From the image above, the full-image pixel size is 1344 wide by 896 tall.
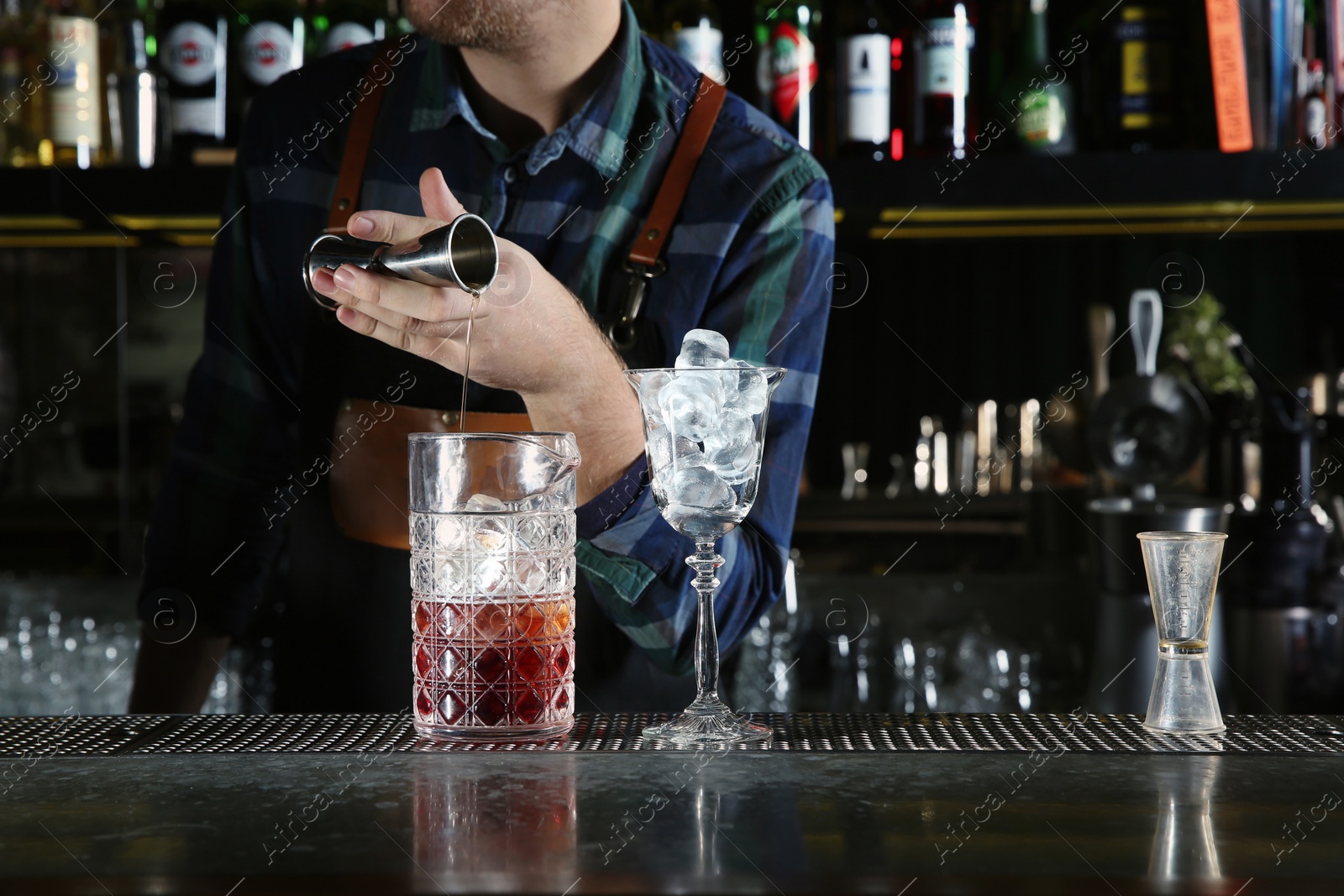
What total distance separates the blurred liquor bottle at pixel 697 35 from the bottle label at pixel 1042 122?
0.44 metres

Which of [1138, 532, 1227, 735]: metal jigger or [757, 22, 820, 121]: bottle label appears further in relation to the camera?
[757, 22, 820, 121]: bottle label

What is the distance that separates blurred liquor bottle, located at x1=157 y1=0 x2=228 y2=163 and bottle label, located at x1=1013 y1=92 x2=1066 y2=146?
1.13 m

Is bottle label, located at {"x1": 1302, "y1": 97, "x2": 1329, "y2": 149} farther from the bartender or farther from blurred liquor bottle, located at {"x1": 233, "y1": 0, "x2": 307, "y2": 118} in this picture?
blurred liquor bottle, located at {"x1": 233, "y1": 0, "x2": 307, "y2": 118}

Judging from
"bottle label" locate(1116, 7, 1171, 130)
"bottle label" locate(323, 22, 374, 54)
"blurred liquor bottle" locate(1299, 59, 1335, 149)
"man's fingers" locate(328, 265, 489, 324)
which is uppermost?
"bottle label" locate(323, 22, 374, 54)

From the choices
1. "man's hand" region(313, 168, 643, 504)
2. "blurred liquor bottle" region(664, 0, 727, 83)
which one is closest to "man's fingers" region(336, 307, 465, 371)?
"man's hand" region(313, 168, 643, 504)

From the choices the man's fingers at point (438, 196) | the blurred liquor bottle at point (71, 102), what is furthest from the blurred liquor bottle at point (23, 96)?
the man's fingers at point (438, 196)

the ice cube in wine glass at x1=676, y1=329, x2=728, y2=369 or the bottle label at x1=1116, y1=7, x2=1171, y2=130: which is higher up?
the bottle label at x1=1116, y1=7, x2=1171, y2=130

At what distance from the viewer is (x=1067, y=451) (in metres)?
2.11

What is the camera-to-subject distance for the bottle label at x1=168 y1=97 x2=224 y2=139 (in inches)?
73.0

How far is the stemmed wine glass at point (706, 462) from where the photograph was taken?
0.78 metres

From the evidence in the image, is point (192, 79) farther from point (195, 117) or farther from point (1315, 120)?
point (1315, 120)

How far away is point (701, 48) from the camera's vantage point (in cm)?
186

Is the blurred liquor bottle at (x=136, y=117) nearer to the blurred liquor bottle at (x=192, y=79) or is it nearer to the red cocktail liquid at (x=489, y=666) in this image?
the blurred liquor bottle at (x=192, y=79)

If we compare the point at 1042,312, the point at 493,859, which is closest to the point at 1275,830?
the point at 493,859
